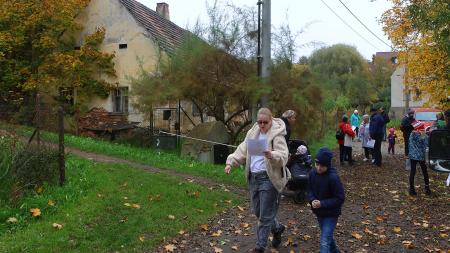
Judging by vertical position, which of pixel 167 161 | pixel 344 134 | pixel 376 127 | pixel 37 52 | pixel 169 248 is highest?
pixel 37 52

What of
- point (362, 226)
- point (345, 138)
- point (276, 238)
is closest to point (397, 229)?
point (362, 226)

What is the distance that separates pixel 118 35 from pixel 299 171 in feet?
54.2

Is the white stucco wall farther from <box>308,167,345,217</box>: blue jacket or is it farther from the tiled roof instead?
<box>308,167,345,217</box>: blue jacket

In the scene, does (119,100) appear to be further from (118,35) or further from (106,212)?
(106,212)

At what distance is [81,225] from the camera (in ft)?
23.4

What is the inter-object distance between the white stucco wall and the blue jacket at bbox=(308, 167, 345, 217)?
1730 centimetres

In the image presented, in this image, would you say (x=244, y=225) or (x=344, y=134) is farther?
(x=344, y=134)

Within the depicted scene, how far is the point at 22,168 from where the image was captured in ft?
27.1

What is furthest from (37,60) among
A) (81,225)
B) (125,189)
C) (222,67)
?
(81,225)

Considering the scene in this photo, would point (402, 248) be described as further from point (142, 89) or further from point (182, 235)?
point (142, 89)

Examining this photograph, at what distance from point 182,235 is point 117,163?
5197 millimetres

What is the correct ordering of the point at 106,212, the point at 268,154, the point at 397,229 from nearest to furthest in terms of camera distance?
the point at 268,154
the point at 106,212
the point at 397,229

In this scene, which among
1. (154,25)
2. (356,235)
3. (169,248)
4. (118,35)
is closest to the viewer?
(169,248)

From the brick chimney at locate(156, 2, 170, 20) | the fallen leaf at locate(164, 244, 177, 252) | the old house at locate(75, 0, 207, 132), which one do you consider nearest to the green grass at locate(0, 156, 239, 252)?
the fallen leaf at locate(164, 244, 177, 252)
